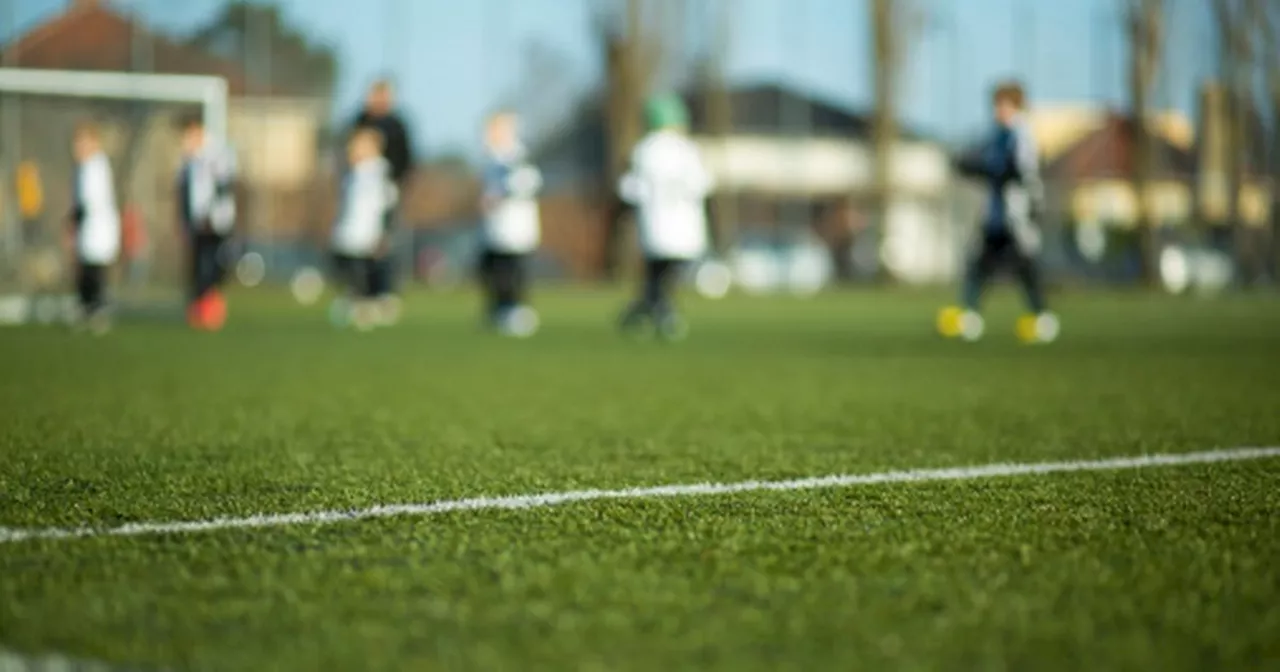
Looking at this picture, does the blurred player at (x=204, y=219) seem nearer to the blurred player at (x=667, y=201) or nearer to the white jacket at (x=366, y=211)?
the white jacket at (x=366, y=211)

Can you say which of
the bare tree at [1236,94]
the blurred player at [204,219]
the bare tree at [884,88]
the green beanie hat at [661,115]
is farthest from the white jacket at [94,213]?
the bare tree at [1236,94]

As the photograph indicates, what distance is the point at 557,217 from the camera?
129 feet

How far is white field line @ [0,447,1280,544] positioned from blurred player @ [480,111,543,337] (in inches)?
411

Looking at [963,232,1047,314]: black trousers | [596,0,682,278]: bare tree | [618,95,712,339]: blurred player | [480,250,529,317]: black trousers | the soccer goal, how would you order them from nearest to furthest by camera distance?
[963,232,1047,314]: black trousers
[618,95,712,339]: blurred player
[480,250,529,317]: black trousers
the soccer goal
[596,0,682,278]: bare tree

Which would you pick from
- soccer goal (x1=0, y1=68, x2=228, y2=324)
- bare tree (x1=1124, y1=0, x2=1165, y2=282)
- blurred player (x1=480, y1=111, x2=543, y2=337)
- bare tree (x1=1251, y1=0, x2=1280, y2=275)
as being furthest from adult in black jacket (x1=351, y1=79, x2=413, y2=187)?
bare tree (x1=1251, y1=0, x2=1280, y2=275)

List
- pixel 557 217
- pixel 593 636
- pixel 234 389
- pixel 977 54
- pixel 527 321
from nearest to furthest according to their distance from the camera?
pixel 593 636, pixel 234 389, pixel 527 321, pixel 977 54, pixel 557 217

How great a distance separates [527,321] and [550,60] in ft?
62.6

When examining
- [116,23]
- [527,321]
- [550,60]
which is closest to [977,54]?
[550,60]

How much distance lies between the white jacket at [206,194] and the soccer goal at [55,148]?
206 centimetres

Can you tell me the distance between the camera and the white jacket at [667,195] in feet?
48.1

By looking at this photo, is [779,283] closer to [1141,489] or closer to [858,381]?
[858,381]

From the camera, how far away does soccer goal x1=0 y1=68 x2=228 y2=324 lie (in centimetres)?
2033

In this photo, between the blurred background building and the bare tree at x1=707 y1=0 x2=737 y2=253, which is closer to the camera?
the blurred background building

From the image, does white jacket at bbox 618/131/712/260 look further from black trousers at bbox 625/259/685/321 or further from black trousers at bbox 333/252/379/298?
black trousers at bbox 333/252/379/298
